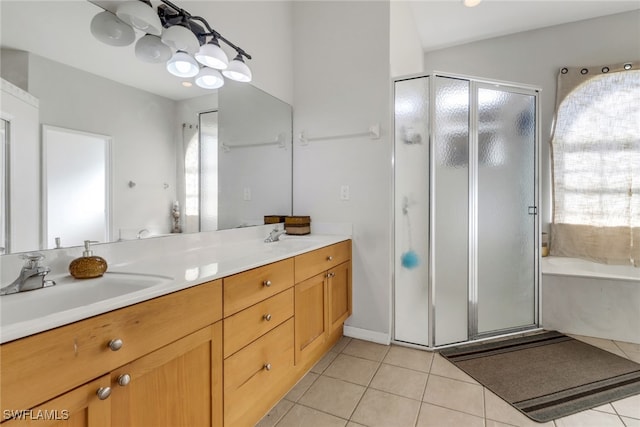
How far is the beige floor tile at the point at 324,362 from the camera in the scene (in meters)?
1.94

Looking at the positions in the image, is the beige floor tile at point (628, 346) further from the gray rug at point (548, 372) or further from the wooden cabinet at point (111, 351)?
the wooden cabinet at point (111, 351)

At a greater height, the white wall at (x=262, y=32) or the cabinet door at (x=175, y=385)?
the white wall at (x=262, y=32)

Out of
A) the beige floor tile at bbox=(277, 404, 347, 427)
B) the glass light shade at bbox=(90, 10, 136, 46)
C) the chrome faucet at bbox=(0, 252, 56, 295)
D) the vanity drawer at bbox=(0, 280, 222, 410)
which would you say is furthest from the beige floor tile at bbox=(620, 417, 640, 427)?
the glass light shade at bbox=(90, 10, 136, 46)

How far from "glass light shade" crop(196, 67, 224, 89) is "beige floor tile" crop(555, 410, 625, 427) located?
252cm

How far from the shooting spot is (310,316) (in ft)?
5.96

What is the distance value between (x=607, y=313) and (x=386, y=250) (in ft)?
5.93

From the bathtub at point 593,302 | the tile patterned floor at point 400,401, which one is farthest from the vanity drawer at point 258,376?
the bathtub at point 593,302

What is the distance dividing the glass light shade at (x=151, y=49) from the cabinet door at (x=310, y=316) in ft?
4.36

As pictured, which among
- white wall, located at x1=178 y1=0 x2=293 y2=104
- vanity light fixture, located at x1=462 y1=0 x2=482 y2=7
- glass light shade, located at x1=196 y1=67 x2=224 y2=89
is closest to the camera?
glass light shade, located at x1=196 y1=67 x2=224 y2=89

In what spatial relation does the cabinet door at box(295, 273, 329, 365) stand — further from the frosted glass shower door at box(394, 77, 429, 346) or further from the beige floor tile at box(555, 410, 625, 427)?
the beige floor tile at box(555, 410, 625, 427)

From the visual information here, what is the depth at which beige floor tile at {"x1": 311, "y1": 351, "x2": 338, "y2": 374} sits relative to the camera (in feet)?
6.38

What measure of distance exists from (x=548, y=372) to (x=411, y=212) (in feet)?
4.32

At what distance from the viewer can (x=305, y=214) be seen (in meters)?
2.54

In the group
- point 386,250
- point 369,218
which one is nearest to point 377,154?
point 369,218
